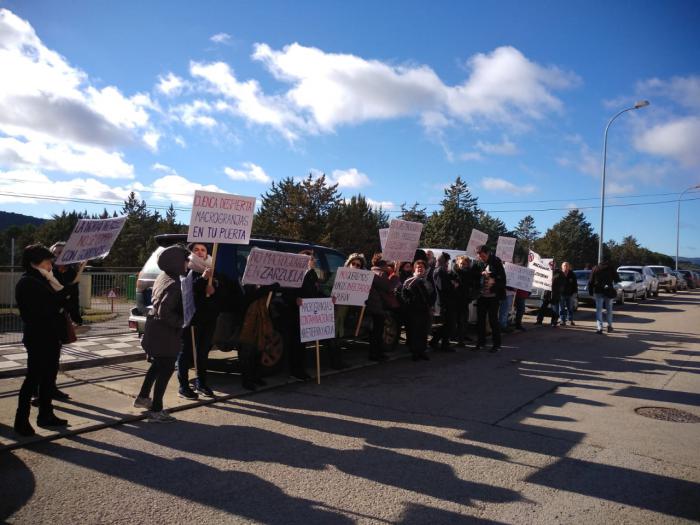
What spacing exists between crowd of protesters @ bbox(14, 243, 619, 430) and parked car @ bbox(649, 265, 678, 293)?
30.4 meters

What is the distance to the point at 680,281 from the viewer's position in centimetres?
4141

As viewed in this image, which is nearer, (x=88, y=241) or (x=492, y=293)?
(x=88, y=241)

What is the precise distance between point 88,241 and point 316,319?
3.12 metres

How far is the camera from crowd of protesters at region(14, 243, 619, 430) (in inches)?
204

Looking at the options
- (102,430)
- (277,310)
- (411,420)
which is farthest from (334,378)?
(102,430)

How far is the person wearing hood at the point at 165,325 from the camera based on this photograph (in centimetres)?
546

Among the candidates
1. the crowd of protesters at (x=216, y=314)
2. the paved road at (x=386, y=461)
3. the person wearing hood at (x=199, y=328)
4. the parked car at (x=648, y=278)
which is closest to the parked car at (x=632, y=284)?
the parked car at (x=648, y=278)

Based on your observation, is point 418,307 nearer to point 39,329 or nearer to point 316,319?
point 316,319

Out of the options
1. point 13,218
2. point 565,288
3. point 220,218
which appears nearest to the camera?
point 220,218

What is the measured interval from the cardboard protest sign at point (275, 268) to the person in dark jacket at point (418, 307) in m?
2.53

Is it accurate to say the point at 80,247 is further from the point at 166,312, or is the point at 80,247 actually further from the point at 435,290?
the point at 435,290

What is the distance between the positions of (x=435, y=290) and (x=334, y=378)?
303cm

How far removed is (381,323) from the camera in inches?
364

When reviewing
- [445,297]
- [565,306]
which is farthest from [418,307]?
[565,306]
